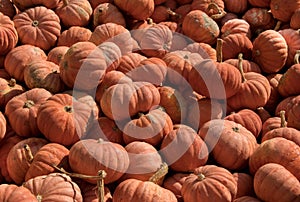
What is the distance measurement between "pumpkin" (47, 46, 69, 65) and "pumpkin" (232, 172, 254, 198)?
94.5 inches

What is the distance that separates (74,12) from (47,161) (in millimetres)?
2591

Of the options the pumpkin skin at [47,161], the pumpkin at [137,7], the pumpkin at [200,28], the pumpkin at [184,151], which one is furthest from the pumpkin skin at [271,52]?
the pumpkin skin at [47,161]

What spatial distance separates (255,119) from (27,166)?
7.23 feet

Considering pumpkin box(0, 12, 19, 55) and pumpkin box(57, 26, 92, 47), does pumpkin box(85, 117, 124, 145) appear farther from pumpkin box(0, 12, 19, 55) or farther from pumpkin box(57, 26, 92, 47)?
pumpkin box(0, 12, 19, 55)

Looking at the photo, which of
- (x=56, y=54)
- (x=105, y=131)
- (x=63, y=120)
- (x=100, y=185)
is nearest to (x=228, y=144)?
(x=105, y=131)

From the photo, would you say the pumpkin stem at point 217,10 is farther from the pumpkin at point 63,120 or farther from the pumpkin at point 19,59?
the pumpkin at point 63,120

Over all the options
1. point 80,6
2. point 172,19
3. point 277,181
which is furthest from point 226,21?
point 277,181

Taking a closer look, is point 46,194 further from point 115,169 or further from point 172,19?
point 172,19

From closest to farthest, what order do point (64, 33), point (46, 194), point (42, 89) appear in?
point (46, 194) → point (42, 89) → point (64, 33)

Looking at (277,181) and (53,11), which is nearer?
(277,181)

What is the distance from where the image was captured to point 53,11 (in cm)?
570

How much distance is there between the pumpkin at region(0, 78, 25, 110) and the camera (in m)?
4.56

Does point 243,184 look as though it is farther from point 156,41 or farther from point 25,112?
point 156,41

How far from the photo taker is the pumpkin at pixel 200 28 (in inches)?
220
